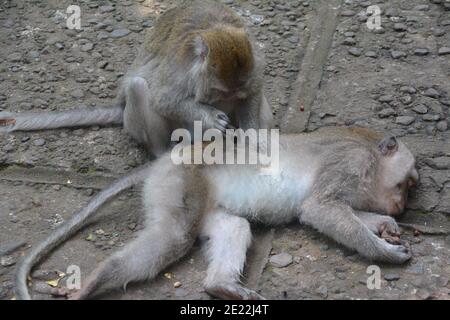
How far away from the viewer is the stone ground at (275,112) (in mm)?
4398

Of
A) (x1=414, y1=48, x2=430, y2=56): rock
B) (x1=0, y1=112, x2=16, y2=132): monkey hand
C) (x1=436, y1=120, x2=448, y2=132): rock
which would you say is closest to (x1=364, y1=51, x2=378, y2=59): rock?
(x1=414, y1=48, x2=430, y2=56): rock

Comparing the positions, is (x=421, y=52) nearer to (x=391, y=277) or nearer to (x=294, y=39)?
(x=294, y=39)

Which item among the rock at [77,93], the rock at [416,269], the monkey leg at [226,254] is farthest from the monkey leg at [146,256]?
the rock at [77,93]

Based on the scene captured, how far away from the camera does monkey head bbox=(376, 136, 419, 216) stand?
4.87 metres

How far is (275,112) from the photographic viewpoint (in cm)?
588

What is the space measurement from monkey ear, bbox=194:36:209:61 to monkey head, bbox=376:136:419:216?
1296mm

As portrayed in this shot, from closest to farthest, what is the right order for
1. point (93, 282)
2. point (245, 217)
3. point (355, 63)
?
1. point (93, 282)
2. point (245, 217)
3. point (355, 63)

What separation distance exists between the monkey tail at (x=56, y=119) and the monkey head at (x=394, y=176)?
2.00 metres

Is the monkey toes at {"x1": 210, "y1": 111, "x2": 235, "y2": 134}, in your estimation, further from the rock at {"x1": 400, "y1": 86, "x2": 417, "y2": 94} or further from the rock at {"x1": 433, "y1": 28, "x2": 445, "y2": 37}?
the rock at {"x1": 433, "y1": 28, "x2": 445, "y2": 37}

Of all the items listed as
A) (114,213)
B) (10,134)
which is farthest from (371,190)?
(10,134)

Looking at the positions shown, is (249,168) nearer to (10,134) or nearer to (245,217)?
(245,217)

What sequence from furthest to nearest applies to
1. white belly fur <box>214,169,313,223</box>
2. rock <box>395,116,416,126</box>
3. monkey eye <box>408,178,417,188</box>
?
rock <box>395,116,416,126</box>
monkey eye <box>408,178,417,188</box>
white belly fur <box>214,169,313,223</box>

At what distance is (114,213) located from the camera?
4941 mm
